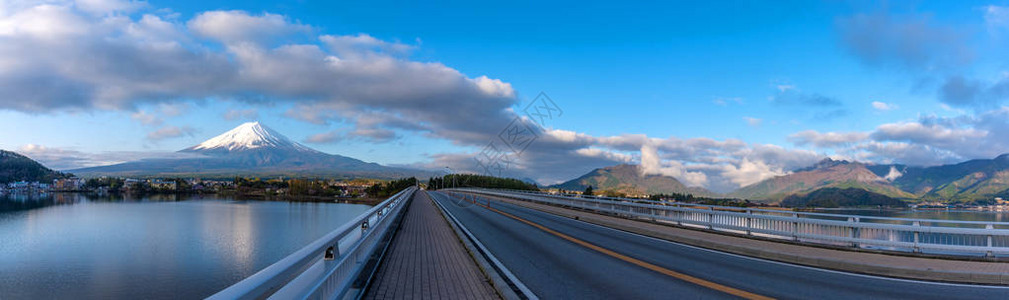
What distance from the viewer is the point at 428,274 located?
31.0 ft

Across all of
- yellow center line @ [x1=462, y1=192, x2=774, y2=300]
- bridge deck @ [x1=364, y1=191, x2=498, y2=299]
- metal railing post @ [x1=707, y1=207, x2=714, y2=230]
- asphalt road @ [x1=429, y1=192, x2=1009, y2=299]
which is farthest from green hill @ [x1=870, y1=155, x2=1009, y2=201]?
bridge deck @ [x1=364, y1=191, x2=498, y2=299]

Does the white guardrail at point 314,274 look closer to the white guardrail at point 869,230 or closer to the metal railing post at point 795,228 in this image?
the white guardrail at point 869,230

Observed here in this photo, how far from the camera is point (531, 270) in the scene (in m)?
10.3

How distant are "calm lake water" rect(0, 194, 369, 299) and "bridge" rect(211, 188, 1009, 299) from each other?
2506 centimetres

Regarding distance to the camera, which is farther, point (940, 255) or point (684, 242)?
point (684, 242)

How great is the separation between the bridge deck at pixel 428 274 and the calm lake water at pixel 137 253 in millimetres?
23465

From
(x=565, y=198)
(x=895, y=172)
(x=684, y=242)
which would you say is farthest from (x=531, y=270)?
(x=895, y=172)

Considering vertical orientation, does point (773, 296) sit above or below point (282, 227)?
above

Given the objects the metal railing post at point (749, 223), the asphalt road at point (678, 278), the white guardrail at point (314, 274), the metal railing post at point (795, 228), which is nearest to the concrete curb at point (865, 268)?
the asphalt road at point (678, 278)

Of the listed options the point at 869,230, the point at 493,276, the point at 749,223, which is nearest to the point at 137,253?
the point at 493,276

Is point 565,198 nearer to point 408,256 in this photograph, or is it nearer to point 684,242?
point 684,242

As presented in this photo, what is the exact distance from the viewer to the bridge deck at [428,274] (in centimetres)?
776

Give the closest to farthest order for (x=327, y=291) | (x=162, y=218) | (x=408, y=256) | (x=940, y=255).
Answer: (x=327, y=291), (x=408, y=256), (x=940, y=255), (x=162, y=218)

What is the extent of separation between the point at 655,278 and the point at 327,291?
644cm
